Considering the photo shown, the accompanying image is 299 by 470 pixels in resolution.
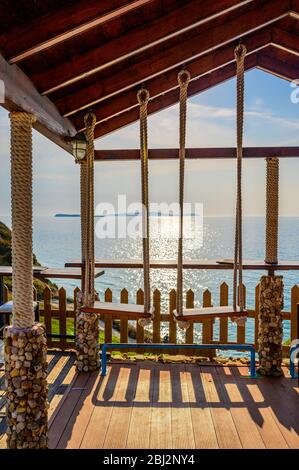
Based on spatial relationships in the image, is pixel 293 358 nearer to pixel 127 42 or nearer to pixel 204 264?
pixel 204 264

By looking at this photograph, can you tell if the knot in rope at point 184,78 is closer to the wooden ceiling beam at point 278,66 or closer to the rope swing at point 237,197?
the rope swing at point 237,197

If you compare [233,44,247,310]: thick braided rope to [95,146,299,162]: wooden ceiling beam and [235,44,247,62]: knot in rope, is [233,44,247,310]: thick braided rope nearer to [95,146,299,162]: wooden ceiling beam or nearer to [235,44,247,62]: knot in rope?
[235,44,247,62]: knot in rope

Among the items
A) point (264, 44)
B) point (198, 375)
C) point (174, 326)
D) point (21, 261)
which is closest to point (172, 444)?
point (198, 375)

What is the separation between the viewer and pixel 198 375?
3.65 m

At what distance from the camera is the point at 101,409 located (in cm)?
299

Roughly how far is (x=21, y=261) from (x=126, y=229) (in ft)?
262

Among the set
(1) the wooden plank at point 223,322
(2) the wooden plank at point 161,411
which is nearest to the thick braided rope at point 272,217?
(1) the wooden plank at point 223,322

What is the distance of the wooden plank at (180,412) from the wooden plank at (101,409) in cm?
51

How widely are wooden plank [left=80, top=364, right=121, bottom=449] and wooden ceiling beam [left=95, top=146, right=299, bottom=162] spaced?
2127 millimetres

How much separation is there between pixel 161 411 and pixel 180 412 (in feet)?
0.50

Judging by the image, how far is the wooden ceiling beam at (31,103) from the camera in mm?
1812

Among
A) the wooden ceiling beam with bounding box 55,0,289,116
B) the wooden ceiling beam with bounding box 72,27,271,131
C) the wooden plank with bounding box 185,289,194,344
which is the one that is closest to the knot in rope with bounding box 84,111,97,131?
the wooden ceiling beam with bounding box 55,0,289,116

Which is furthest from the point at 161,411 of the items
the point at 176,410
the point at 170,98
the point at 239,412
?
the point at 170,98

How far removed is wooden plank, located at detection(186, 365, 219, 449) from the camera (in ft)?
8.31
